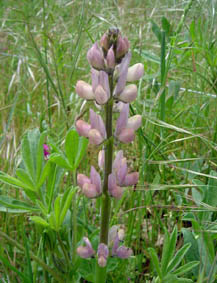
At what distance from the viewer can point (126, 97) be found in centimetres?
121

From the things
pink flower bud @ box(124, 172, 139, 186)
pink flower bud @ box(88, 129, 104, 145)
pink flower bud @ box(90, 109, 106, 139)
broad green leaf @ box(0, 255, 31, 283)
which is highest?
pink flower bud @ box(90, 109, 106, 139)

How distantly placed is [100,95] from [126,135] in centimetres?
17

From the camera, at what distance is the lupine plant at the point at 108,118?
1.19 m

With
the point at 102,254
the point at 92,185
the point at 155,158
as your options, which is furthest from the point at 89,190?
the point at 155,158

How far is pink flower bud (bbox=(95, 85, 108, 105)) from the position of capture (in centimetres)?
115

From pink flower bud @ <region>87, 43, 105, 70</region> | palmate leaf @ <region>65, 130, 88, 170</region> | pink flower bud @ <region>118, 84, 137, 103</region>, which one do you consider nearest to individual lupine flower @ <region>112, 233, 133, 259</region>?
palmate leaf @ <region>65, 130, 88, 170</region>

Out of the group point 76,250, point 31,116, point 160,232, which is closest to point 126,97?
point 76,250

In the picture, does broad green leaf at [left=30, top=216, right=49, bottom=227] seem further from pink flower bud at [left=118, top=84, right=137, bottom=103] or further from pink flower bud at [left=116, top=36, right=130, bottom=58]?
pink flower bud at [left=116, top=36, right=130, bottom=58]

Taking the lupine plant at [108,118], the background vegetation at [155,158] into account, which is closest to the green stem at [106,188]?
the lupine plant at [108,118]

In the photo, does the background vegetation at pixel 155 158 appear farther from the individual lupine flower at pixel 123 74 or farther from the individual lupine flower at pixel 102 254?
the individual lupine flower at pixel 123 74

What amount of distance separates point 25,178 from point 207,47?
138 cm

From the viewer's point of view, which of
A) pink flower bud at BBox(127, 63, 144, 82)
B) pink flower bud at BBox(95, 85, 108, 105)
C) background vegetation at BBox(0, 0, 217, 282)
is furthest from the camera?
background vegetation at BBox(0, 0, 217, 282)

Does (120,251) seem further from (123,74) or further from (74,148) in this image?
(123,74)

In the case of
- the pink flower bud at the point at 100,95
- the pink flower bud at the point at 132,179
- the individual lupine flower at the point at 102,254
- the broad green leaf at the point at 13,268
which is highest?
the pink flower bud at the point at 100,95
